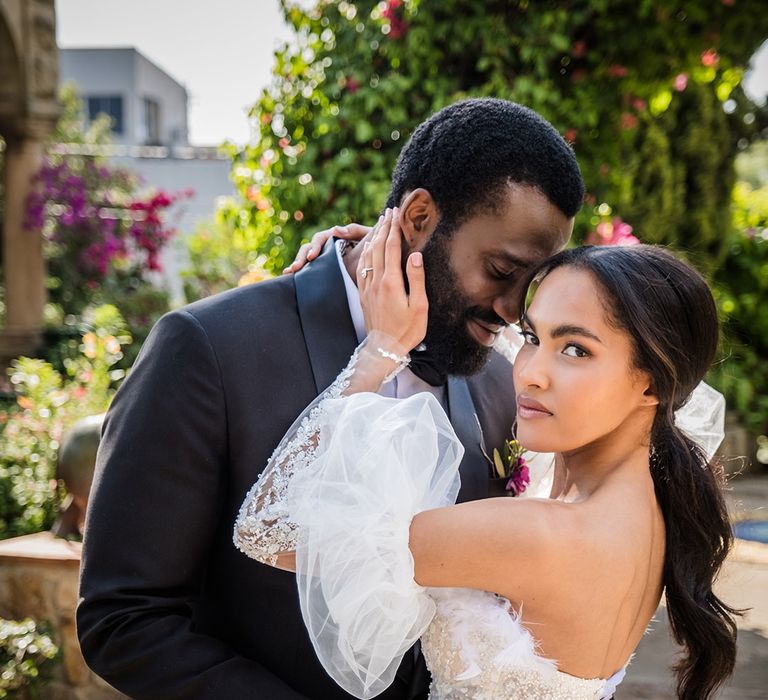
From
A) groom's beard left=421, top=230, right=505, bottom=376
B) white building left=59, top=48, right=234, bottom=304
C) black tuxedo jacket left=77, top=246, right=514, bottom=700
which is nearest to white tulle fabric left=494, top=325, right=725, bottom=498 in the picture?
groom's beard left=421, top=230, right=505, bottom=376

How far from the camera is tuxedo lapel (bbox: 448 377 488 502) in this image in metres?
2.26

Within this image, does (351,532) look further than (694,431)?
No

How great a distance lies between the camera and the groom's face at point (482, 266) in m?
2.19

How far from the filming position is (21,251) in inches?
363

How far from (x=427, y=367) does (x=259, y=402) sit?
0.53 m

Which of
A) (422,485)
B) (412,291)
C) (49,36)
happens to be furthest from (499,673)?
(49,36)

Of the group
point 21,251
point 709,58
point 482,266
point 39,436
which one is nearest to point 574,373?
point 482,266

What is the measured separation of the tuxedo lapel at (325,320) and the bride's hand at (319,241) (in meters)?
0.14

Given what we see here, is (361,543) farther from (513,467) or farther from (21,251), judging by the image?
(21,251)

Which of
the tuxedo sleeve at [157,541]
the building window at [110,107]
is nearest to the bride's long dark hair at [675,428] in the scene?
the tuxedo sleeve at [157,541]

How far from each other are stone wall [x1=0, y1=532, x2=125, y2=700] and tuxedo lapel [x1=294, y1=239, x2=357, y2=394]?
2.00m

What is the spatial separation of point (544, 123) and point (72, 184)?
27.2 feet

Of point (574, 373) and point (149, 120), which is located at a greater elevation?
point (149, 120)

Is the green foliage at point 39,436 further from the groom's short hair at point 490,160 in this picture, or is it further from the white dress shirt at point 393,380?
the groom's short hair at point 490,160
